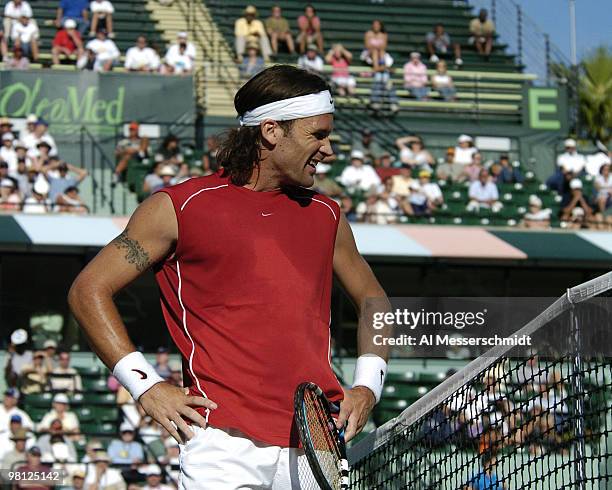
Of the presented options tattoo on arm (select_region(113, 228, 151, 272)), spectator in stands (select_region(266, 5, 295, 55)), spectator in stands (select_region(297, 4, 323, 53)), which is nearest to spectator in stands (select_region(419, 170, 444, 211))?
spectator in stands (select_region(266, 5, 295, 55))

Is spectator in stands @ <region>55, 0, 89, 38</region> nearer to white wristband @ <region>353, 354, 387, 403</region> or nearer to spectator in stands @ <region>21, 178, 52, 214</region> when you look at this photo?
spectator in stands @ <region>21, 178, 52, 214</region>

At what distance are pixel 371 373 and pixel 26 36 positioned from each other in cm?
1711

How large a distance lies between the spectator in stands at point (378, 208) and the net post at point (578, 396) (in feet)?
40.7

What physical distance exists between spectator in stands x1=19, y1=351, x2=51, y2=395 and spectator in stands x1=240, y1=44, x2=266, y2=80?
7.30 meters

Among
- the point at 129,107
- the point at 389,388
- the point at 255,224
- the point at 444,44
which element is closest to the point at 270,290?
the point at 255,224

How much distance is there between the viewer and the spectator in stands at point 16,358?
619 inches

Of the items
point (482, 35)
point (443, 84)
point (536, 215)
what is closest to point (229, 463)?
point (536, 215)

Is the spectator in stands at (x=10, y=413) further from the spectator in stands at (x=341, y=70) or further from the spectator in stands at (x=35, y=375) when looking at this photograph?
the spectator in stands at (x=341, y=70)

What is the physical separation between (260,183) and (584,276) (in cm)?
1466

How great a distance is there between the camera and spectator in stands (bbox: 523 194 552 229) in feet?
59.2

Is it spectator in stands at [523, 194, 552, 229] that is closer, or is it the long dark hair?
the long dark hair

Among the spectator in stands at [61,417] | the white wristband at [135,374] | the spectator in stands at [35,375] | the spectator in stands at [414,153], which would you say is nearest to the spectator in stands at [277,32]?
the spectator in stands at [414,153]

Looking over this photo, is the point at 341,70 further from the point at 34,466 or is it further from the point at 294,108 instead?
the point at 294,108

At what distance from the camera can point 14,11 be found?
21.0 metres
